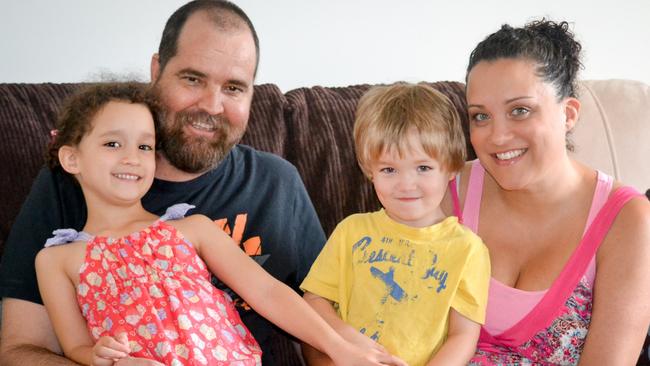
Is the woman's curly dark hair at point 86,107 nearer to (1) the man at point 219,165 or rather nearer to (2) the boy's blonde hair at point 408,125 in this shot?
(1) the man at point 219,165

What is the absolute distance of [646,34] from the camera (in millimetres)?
3020

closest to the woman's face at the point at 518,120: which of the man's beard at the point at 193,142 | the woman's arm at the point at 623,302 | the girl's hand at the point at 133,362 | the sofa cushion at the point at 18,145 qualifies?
the woman's arm at the point at 623,302

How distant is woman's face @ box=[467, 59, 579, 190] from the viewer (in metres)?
1.70

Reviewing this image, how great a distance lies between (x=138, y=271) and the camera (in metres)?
1.59

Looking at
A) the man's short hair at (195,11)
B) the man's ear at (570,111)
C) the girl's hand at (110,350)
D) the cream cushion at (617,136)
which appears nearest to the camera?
the girl's hand at (110,350)

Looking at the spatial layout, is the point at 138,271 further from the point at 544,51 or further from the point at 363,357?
the point at 544,51

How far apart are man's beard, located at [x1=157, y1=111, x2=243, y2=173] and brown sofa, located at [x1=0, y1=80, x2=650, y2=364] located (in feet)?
0.85

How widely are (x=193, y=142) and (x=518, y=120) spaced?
767mm

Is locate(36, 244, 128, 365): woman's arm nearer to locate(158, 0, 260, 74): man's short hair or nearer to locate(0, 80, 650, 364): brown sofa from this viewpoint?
locate(0, 80, 650, 364): brown sofa

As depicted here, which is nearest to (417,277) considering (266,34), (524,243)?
(524,243)

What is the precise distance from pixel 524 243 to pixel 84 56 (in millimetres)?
1470

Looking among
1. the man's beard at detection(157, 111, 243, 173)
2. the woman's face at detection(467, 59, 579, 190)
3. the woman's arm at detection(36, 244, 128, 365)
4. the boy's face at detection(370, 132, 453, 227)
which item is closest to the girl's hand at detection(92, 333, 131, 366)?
the woman's arm at detection(36, 244, 128, 365)

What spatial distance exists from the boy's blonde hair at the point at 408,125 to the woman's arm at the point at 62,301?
694 mm

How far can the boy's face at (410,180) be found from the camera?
5.47 feet
